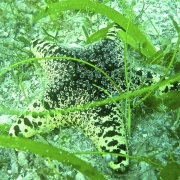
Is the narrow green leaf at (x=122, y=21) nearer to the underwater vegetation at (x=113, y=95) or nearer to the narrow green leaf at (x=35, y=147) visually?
the underwater vegetation at (x=113, y=95)

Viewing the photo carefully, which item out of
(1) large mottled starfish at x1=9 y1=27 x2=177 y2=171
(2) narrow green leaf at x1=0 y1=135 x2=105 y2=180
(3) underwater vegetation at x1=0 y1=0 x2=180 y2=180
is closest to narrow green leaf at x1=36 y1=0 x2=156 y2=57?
(3) underwater vegetation at x1=0 y1=0 x2=180 y2=180

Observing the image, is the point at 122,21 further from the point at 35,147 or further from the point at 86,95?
the point at 35,147

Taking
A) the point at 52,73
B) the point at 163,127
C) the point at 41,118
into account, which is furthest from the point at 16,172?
the point at 163,127

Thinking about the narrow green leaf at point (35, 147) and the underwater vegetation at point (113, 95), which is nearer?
the narrow green leaf at point (35, 147)

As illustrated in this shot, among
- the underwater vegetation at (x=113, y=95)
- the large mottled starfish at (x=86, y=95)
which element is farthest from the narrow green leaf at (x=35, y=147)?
the large mottled starfish at (x=86, y=95)

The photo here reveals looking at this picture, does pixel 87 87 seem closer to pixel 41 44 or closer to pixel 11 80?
pixel 41 44

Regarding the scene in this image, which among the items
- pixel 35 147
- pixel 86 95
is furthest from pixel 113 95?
pixel 35 147

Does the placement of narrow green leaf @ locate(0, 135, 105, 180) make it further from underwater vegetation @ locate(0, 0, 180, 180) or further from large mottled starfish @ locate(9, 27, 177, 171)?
large mottled starfish @ locate(9, 27, 177, 171)

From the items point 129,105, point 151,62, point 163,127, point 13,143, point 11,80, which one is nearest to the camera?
point 13,143
